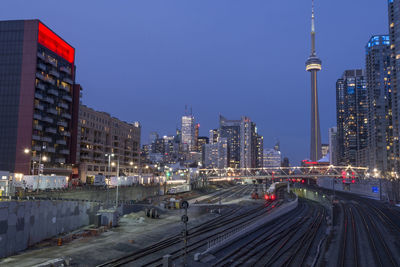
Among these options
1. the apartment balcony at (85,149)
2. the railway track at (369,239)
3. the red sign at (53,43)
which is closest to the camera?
the railway track at (369,239)

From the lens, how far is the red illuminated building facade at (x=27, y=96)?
88.8 m

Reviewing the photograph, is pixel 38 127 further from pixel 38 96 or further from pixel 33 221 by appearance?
pixel 33 221

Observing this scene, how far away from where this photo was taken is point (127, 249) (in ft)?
132

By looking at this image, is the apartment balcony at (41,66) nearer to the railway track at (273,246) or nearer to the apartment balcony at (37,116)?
the apartment balcony at (37,116)

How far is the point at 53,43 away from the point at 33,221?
7709 cm

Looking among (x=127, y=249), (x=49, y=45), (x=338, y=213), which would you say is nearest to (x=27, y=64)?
(x=49, y=45)

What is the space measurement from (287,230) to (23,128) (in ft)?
238

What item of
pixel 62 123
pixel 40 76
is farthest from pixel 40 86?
pixel 62 123

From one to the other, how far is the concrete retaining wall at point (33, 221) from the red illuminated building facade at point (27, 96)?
42.3 metres

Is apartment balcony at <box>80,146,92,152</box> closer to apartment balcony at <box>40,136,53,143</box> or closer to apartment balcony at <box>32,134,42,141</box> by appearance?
apartment balcony at <box>40,136,53,143</box>

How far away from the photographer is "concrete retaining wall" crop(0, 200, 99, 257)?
115ft

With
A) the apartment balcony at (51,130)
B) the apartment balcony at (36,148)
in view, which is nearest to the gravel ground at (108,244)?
the apartment balcony at (36,148)

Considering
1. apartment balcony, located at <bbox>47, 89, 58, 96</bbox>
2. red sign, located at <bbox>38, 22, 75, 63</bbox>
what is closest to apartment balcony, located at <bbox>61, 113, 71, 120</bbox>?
apartment balcony, located at <bbox>47, 89, 58, 96</bbox>

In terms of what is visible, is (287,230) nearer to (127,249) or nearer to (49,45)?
(127,249)
